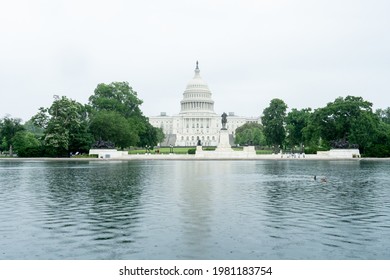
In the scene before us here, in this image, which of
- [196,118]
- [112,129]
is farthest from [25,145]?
[196,118]

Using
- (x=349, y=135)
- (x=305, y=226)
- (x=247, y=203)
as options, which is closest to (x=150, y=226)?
(x=305, y=226)

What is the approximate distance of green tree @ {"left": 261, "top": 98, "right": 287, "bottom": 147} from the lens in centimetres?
8538

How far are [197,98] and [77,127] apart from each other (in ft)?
370

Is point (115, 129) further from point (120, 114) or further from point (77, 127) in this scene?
point (120, 114)

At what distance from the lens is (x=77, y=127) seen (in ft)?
229

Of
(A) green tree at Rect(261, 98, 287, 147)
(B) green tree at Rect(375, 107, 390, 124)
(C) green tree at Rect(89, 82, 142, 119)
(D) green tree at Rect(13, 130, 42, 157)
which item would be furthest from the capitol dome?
(D) green tree at Rect(13, 130, 42, 157)

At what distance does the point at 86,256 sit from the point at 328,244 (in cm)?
577

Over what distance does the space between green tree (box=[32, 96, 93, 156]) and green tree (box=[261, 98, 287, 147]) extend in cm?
3388

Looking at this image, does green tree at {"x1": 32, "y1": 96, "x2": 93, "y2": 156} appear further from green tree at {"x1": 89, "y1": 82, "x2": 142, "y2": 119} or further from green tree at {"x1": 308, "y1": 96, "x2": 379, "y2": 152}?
green tree at {"x1": 308, "y1": 96, "x2": 379, "y2": 152}

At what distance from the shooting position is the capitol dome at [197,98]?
180 metres

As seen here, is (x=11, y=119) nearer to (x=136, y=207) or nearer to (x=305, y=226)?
(x=136, y=207)

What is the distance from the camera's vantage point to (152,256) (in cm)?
997

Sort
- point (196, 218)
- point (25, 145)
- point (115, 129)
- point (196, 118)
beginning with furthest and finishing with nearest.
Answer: point (196, 118) → point (25, 145) → point (115, 129) → point (196, 218)

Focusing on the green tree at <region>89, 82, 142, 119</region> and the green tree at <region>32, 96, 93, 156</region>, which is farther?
the green tree at <region>89, 82, 142, 119</region>
